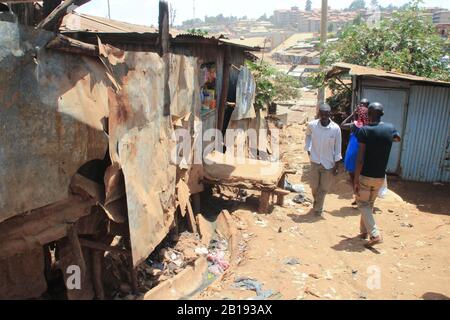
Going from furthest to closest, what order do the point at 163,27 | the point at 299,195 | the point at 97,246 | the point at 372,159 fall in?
1. the point at 299,195
2. the point at 372,159
3. the point at 163,27
4. the point at 97,246

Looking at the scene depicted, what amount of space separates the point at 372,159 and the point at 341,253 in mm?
1343

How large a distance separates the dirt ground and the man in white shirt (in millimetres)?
707

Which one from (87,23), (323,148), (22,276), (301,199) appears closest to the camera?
(22,276)

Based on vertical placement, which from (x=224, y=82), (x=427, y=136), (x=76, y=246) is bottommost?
(x=76, y=246)

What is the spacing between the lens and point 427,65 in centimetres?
1133

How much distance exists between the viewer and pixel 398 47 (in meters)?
11.9

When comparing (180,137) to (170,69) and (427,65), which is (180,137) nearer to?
(170,69)

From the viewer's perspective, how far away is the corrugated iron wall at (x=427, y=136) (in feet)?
30.6

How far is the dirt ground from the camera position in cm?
465

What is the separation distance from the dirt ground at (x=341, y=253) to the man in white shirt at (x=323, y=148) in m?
0.71

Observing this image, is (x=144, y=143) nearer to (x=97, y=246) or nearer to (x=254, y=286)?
(x=97, y=246)

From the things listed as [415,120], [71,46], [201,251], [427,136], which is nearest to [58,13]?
[71,46]

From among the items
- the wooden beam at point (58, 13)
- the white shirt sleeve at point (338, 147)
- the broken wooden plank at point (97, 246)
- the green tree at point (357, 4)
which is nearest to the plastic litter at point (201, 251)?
the broken wooden plank at point (97, 246)
